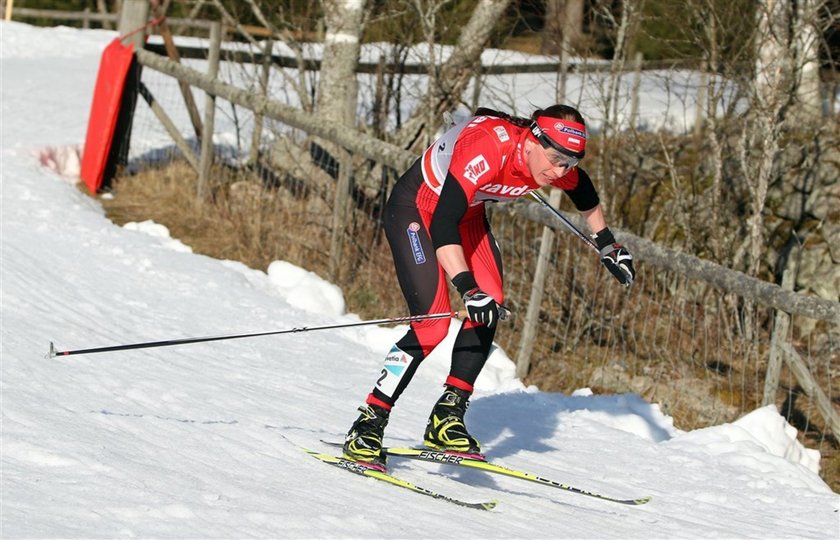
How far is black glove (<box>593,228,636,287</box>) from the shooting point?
5652 millimetres

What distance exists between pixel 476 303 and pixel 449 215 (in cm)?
43

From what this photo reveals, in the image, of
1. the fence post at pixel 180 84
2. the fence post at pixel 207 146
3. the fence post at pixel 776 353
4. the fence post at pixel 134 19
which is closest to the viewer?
the fence post at pixel 776 353

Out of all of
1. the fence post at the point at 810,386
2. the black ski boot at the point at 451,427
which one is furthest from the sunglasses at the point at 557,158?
the fence post at the point at 810,386

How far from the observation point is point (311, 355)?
26.0 feet

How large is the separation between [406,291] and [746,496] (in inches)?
82.6

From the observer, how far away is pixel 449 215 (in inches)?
197

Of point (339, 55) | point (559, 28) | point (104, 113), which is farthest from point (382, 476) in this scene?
point (104, 113)

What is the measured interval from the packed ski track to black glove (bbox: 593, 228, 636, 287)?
3.51 ft

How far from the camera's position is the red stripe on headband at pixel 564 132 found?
5.00m

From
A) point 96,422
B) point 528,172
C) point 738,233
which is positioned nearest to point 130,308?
point 96,422

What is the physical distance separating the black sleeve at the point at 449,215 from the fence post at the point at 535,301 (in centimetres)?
296

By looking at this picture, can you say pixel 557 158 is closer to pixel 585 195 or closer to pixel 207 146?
pixel 585 195

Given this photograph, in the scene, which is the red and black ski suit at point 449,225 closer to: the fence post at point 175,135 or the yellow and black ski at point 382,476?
the yellow and black ski at point 382,476

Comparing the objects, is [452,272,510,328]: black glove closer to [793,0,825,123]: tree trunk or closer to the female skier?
the female skier
